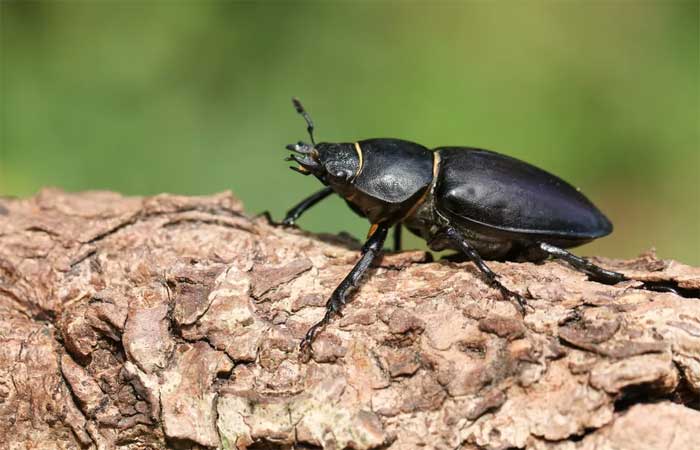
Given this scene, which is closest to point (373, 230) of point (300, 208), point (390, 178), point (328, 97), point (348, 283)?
point (390, 178)

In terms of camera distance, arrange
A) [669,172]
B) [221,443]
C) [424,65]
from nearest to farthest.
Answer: [221,443]
[669,172]
[424,65]

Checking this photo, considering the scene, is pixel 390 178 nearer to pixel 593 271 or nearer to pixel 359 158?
pixel 359 158

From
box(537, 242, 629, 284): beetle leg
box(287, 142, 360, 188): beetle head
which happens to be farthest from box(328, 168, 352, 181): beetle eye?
box(537, 242, 629, 284): beetle leg

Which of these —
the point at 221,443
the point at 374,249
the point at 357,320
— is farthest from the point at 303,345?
the point at 374,249

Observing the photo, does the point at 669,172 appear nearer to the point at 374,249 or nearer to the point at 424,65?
the point at 424,65

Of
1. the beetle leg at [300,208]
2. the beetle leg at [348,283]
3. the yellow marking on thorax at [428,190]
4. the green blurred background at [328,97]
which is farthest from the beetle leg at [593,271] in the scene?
the green blurred background at [328,97]
